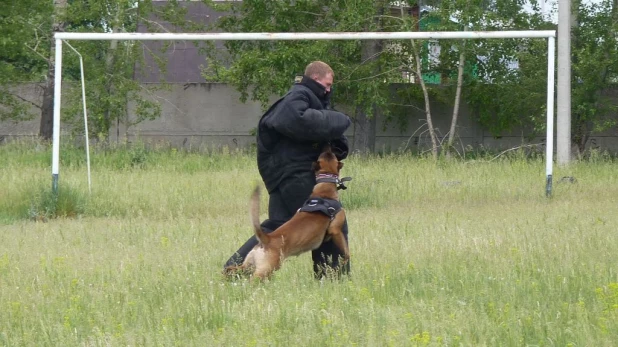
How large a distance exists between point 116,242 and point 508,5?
15.7 m

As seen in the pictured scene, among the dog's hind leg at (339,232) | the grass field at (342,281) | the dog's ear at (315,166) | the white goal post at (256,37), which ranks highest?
the white goal post at (256,37)

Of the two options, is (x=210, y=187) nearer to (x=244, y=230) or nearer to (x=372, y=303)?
(x=244, y=230)

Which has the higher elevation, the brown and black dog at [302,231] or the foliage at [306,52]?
the foliage at [306,52]

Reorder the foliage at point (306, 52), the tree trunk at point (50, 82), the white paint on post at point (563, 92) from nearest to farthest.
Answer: the white paint on post at point (563, 92) → the foliage at point (306, 52) → the tree trunk at point (50, 82)

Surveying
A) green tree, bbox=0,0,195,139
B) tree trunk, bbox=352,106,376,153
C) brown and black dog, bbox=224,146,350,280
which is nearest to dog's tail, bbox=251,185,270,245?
brown and black dog, bbox=224,146,350,280

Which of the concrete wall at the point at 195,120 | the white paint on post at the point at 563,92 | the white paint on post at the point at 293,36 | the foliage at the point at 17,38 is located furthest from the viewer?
the concrete wall at the point at 195,120

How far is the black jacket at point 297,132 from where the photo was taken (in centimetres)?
739

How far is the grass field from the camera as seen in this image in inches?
241

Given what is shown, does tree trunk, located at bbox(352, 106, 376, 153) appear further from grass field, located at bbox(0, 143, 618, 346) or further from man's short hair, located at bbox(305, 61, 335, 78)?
man's short hair, located at bbox(305, 61, 335, 78)

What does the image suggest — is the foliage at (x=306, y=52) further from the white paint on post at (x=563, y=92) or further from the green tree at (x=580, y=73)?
the white paint on post at (x=563, y=92)

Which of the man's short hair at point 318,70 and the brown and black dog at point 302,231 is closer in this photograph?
the brown and black dog at point 302,231

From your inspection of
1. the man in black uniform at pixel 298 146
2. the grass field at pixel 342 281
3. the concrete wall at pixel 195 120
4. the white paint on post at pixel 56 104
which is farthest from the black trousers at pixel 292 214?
the concrete wall at pixel 195 120

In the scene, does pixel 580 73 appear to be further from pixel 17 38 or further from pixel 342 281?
pixel 342 281

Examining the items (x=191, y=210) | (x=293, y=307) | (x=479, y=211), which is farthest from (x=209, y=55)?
(x=293, y=307)
